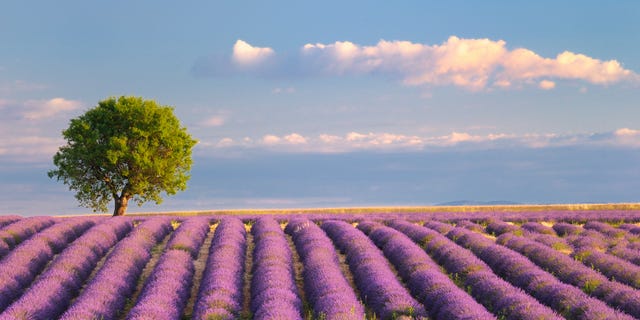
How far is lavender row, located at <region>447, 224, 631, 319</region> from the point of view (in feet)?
34.0

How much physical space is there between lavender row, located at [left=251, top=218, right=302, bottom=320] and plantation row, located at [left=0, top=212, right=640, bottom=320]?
0.04 metres

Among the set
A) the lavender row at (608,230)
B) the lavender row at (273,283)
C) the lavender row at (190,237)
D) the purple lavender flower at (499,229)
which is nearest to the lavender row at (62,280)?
the lavender row at (190,237)

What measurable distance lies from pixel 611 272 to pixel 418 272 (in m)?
4.69

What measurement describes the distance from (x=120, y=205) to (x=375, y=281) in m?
24.7

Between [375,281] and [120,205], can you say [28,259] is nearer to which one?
[375,281]

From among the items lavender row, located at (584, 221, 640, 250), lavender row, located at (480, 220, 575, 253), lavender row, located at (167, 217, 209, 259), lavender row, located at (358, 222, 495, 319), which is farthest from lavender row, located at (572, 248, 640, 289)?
lavender row, located at (167, 217, 209, 259)

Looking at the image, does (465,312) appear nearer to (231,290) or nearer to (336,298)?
(336,298)

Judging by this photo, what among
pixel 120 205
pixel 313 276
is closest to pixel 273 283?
pixel 313 276

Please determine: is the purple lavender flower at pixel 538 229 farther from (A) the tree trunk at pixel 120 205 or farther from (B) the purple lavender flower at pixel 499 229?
(A) the tree trunk at pixel 120 205

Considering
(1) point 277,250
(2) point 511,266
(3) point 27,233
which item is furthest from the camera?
(3) point 27,233

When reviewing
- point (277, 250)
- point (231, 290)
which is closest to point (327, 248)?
point (277, 250)

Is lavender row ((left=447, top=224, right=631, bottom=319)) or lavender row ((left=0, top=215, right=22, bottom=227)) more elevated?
lavender row ((left=0, top=215, right=22, bottom=227))

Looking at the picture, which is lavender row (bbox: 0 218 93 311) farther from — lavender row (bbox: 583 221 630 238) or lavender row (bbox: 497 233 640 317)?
lavender row (bbox: 583 221 630 238)

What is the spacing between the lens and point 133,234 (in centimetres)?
1961
